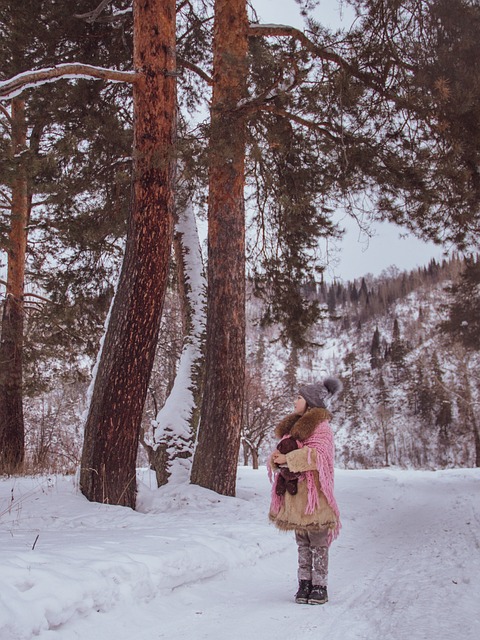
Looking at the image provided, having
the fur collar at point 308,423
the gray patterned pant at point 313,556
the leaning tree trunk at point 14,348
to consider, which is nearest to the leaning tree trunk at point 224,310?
the fur collar at point 308,423

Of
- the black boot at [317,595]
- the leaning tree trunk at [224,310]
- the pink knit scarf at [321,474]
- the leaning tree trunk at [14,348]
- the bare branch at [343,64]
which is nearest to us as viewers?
the black boot at [317,595]

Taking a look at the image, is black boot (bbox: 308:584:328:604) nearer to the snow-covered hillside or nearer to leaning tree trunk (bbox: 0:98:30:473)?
the snow-covered hillside

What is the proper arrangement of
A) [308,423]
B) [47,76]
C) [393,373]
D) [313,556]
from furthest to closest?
1. [393,373]
2. [47,76]
3. [308,423]
4. [313,556]

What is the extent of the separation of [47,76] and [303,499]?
478 cm

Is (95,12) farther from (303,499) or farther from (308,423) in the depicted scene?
(303,499)

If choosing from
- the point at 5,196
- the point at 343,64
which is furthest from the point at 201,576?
the point at 5,196

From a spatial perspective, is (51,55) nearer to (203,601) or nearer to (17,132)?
(17,132)

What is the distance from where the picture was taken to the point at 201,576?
3.71 metres

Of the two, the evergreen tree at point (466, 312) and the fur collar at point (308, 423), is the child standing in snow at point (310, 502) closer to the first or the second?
the fur collar at point (308, 423)

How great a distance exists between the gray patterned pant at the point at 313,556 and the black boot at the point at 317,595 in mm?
30

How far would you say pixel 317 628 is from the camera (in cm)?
286

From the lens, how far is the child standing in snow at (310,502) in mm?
3557

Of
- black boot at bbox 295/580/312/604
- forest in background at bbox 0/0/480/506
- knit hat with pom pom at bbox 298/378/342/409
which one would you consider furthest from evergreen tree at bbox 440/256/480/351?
black boot at bbox 295/580/312/604

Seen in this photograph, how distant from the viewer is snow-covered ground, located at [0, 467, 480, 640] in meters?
2.66
